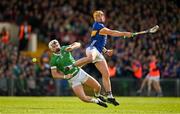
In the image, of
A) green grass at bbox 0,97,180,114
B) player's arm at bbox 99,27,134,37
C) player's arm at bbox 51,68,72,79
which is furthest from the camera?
player's arm at bbox 99,27,134,37

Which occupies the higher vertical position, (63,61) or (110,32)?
(110,32)

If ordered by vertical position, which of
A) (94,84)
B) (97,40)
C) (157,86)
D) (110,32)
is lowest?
(157,86)

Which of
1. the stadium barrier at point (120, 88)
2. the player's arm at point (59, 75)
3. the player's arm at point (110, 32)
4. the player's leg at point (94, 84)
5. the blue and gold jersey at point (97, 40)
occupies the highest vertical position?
the player's arm at point (110, 32)

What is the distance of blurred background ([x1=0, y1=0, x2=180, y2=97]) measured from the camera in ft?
116

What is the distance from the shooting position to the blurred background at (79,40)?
116 feet

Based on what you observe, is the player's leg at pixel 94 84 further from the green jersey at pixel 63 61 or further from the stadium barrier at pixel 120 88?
the stadium barrier at pixel 120 88

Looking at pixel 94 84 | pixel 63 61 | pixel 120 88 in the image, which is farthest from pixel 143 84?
pixel 63 61

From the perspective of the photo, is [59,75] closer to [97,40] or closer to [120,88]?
[97,40]

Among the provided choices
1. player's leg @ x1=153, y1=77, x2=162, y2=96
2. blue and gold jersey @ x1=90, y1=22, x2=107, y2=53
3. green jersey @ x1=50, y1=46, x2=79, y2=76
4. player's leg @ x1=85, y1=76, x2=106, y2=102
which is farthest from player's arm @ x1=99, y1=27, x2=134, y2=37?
player's leg @ x1=153, y1=77, x2=162, y2=96

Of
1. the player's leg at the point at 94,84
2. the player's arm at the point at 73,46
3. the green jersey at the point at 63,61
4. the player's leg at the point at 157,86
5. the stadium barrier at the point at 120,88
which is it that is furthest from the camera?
the stadium barrier at the point at 120,88

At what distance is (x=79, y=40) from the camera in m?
39.8

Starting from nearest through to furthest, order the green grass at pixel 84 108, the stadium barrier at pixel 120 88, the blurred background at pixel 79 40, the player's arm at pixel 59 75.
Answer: the player's arm at pixel 59 75, the green grass at pixel 84 108, the stadium barrier at pixel 120 88, the blurred background at pixel 79 40

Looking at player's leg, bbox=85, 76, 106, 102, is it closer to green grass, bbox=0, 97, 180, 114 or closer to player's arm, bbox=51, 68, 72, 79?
green grass, bbox=0, 97, 180, 114

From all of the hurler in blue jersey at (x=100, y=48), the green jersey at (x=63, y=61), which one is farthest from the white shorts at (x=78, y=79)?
the hurler in blue jersey at (x=100, y=48)
